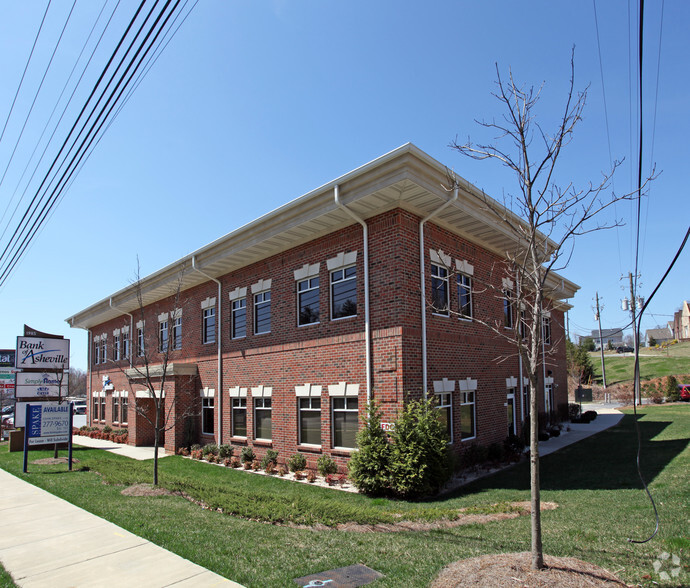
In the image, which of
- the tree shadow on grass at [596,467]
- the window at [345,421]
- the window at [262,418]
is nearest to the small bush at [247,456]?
the window at [262,418]

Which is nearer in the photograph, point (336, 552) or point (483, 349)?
point (336, 552)

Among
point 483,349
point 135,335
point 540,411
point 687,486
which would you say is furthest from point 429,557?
point 135,335

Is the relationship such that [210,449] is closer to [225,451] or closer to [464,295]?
[225,451]

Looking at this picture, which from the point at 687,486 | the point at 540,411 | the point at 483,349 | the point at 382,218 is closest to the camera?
the point at 687,486

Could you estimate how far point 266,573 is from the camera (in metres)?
5.90

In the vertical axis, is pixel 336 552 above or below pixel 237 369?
below

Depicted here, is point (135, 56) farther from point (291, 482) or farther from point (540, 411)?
point (540, 411)

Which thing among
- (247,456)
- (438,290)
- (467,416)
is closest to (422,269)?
(438,290)

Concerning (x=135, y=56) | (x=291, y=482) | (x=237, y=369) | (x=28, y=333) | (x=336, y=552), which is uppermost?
(x=135, y=56)

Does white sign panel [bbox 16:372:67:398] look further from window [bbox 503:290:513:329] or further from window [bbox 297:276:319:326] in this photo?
window [bbox 503:290:513:329]

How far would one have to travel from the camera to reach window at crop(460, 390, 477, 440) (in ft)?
48.4

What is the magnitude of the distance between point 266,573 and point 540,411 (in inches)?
765

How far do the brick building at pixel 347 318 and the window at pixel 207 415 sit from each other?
73mm

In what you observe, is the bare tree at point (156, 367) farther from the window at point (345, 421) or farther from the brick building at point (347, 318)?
the window at point (345, 421)
